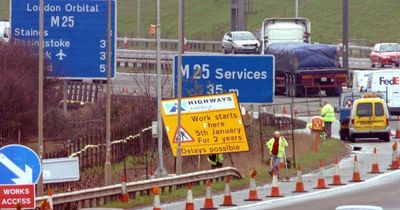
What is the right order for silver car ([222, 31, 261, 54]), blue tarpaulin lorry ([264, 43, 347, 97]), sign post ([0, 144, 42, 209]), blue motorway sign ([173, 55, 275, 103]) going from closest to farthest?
sign post ([0, 144, 42, 209])
blue motorway sign ([173, 55, 275, 103])
blue tarpaulin lorry ([264, 43, 347, 97])
silver car ([222, 31, 261, 54])

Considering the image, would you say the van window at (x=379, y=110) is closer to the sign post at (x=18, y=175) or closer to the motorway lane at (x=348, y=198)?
the motorway lane at (x=348, y=198)

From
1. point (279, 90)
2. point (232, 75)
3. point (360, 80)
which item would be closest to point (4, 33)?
point (279, 90)

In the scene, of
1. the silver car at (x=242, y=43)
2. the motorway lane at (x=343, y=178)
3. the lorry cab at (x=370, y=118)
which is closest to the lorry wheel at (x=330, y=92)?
the silver car at (x=242, y=43)

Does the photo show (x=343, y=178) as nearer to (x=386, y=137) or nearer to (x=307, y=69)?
(x=386, y=137)

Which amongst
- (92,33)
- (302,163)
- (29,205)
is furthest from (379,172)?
(29,205)

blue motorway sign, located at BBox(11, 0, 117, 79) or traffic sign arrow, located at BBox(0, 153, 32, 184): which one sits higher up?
blue motorway sign, located at BBox(11, 0, 117, 79)

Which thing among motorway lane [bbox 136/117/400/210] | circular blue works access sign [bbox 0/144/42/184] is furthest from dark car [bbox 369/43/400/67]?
circular blue works access sign [bbox 0/144/42/184]

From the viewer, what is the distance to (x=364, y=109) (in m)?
50.2

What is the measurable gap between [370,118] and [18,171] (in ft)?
107

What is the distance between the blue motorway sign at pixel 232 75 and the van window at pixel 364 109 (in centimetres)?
1051

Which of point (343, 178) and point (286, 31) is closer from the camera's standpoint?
point (343, 178)

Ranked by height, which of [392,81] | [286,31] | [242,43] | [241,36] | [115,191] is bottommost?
[115,191]

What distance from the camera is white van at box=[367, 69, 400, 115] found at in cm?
5875

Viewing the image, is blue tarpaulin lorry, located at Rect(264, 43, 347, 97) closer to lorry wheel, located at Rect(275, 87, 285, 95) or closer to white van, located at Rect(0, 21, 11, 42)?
lorry wheel, located at Rect(275, 87, 285, 95)
